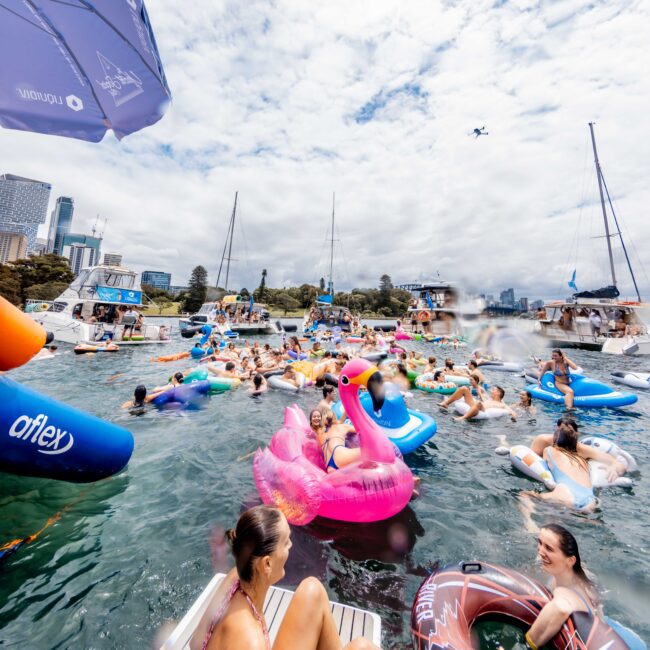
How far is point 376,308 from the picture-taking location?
8775 cm

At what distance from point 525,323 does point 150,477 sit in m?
32.1

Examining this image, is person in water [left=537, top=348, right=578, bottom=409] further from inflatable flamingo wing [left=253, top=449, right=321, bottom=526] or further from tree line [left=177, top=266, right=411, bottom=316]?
tree line [left=177, top=266, right=411, bottom=316]

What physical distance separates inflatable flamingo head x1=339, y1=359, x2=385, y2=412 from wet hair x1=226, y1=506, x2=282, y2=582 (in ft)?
8.32

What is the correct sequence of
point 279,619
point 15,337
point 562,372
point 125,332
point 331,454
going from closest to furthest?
point 279,619 < point 15,337 < point 331,454 < point 562,372 < point 125,332

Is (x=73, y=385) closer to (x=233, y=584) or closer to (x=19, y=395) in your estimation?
(x=19, y=395)

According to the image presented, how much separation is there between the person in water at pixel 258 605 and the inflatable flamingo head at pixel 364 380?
2.43 meters

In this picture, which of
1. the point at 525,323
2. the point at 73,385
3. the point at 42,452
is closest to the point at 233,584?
the point at 42,452

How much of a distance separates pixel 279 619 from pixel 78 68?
5.21 metres

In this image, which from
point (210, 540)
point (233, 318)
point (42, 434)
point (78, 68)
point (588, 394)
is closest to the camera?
point (78, 68)

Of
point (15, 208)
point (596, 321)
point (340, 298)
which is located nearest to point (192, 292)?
point (340, 298)

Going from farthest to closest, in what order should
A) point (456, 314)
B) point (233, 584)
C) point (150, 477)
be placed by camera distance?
point (456, 314) < point (150, 477) < point (233, 584)

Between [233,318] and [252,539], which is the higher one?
[233,318]

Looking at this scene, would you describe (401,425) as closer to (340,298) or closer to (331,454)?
(331,454)

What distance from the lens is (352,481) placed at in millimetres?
4008
